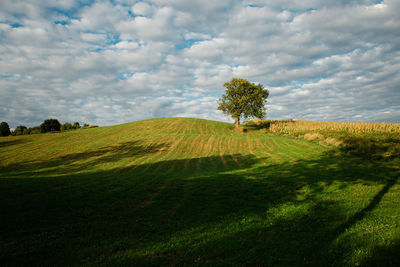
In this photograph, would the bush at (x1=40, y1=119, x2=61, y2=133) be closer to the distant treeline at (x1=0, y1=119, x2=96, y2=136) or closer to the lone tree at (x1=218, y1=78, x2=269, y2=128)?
the distant treeline at (x1=0, y1=119, x2=96, y2=136)

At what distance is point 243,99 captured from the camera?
55.8 m

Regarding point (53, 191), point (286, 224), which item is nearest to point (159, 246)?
point (286, 224)

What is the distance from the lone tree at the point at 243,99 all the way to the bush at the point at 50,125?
6525 centimetres

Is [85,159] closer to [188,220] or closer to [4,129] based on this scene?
[188,220]

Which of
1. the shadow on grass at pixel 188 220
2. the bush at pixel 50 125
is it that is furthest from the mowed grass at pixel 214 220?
the bush at pixel 50 125

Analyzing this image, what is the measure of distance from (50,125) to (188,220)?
87.3 meters

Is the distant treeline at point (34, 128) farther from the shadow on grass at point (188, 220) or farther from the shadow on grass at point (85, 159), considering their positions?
the shadow on grass at point (188, 220)

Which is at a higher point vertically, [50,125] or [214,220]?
[50,125]

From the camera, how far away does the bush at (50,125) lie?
73.4m

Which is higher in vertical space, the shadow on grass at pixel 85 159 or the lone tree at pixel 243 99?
the lone tree at pixel 243 99

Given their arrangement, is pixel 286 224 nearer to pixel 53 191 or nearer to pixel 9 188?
pixel 53 191

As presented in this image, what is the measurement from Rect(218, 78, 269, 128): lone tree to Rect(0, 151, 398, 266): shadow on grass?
42416mm

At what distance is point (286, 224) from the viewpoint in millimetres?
8352

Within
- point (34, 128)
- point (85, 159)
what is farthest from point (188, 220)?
point (34, 128)
